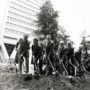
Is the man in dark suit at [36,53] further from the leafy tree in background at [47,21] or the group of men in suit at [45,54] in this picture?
the leafy tree in background at [47,21]

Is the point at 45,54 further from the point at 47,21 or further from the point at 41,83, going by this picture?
the point at 47,21

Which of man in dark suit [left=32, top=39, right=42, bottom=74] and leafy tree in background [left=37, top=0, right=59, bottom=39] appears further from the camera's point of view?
leafy tree in background [left=37, top=0, right=59, bottom=39]

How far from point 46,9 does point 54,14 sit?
1.62m

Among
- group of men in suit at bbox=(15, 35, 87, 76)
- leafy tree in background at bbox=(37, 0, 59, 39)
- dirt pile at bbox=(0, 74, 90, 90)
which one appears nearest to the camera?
dirt pile at bbox=(0, 74, 90, 90)

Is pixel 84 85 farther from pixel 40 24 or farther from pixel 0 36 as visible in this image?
pixel 0 36

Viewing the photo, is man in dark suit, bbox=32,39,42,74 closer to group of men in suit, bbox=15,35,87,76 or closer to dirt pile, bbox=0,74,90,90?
group of men in suit, bbox=15,35,87,76

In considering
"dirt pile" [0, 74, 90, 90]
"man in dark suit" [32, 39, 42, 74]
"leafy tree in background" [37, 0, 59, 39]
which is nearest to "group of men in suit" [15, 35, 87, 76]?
"man in dark suit" [32, 39, 42, 74]

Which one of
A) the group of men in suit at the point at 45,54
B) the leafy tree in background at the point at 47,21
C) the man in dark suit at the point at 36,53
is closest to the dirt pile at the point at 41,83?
the group of men in suit at the point at 45,54

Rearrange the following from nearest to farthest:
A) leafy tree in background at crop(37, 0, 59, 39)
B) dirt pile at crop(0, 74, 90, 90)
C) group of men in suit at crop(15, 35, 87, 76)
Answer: dirt pile at crop(0, 74, 90, 90) → group of men in suit at crop(15, 35, 87, 76) → leafy tree in background at crop(37, 0, 59, 39)

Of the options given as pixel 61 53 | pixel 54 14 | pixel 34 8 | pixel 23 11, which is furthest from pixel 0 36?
pixel 61 53

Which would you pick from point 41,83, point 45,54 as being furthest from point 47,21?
point 41,83

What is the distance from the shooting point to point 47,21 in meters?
31.4

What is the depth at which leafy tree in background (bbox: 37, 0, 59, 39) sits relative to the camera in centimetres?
3031

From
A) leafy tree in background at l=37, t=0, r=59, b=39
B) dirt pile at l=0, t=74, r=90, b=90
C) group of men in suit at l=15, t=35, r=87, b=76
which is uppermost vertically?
leafy tree in background at l=37, t=0, r=59, b=39
